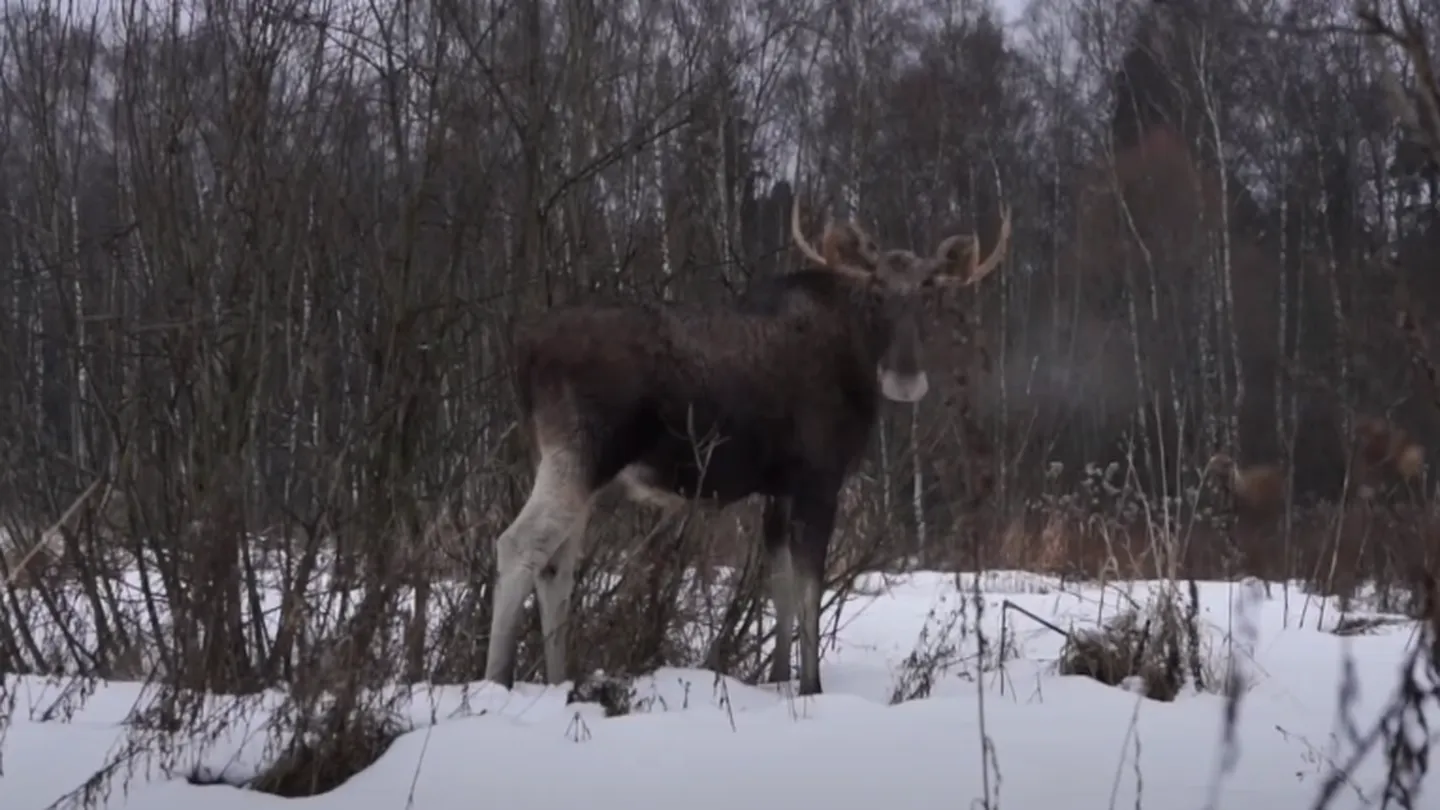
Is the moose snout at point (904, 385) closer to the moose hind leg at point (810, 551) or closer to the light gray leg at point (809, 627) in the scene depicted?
the moose hind leg at point (810, 551)

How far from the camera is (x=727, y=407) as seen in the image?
19.9ft

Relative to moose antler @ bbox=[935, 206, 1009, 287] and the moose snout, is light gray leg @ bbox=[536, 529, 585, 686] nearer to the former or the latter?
the moose snout

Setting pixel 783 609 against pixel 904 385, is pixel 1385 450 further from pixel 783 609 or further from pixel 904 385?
pixel 783 609

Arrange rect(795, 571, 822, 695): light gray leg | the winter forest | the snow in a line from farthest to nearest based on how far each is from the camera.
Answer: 1. rect(795, 571, 822, 695): light gray leg
2. the winter forest
3. the snow

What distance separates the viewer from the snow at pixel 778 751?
3547 mm

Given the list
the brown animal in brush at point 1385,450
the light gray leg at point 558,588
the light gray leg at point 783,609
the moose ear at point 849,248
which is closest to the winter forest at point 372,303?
the light gray leg at point 558,588

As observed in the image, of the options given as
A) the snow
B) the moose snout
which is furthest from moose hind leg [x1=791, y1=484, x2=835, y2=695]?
the snow

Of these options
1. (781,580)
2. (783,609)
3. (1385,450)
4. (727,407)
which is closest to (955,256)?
(727,407)

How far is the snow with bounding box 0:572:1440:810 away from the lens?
3.55 meters

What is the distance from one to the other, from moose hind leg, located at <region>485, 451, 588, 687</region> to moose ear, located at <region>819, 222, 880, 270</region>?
1.43 meters

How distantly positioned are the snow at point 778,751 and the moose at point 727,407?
68 cm

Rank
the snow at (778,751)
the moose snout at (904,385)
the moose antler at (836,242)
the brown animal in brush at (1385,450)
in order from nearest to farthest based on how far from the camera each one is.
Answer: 1. the brown animal in brush at (1385,450)
2. the snow at (778,751)
3. the moose snout at (904,385)
4. the moose antler at (836,242)

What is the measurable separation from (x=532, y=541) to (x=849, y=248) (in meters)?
1.80

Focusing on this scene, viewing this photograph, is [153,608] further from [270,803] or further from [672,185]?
[672,185]
